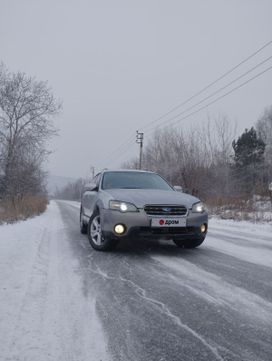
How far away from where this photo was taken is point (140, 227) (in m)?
5.46

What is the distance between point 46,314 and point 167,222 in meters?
2.90

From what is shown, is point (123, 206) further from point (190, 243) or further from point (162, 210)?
point (190, 243)

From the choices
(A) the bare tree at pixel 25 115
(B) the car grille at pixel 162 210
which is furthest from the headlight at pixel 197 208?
(A) the bare tree at pixel 25 115

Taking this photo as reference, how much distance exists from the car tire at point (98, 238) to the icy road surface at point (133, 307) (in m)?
0.24

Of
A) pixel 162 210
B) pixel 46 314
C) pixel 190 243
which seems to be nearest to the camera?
pixel 46 314

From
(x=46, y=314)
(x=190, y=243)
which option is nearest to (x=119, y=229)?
(x=190, y=243)

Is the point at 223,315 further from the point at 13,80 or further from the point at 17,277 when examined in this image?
the point at 13,80

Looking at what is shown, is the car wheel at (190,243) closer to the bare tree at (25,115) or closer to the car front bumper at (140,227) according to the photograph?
the car front bumper at (140,227)

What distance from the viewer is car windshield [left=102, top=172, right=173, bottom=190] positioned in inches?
274

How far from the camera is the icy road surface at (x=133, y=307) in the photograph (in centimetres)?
233

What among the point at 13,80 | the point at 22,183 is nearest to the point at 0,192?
the point at 22,183

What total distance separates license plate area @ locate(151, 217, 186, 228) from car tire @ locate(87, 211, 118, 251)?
2.51 ft

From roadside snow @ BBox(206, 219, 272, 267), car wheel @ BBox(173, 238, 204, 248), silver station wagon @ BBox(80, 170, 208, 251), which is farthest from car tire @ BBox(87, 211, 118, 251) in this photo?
roadside snow @ BBox(206, 219, 272, 267)

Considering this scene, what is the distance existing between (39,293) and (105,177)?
403 centimetres
